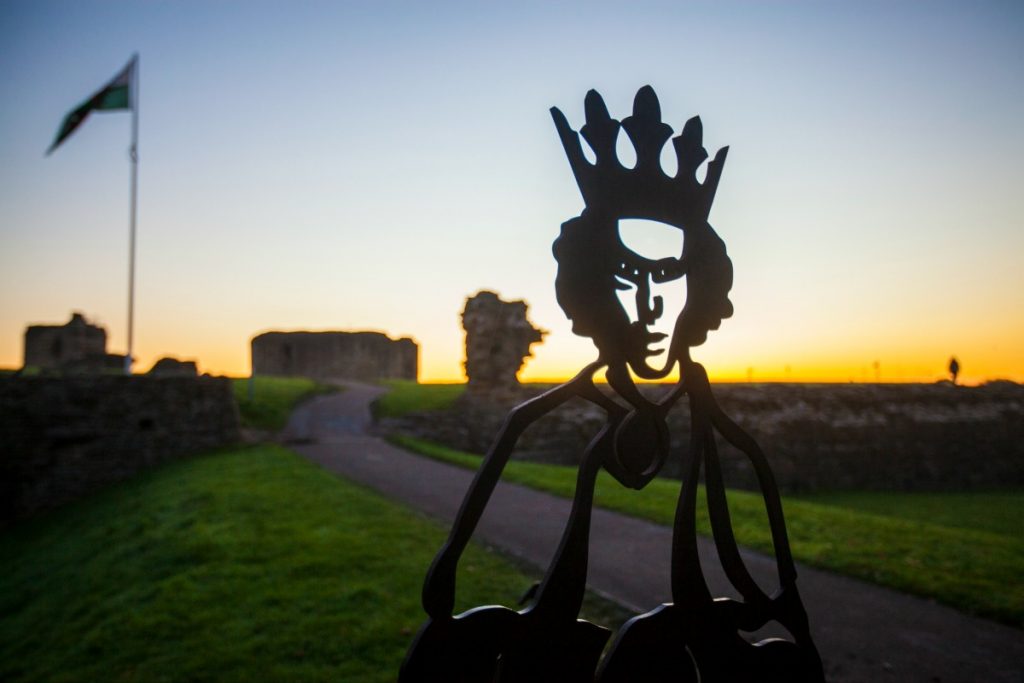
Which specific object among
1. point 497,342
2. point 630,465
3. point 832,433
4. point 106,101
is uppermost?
point 106,101

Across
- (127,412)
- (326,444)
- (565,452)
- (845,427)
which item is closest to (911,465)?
(845,427)

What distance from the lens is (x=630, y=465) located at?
2.27 metres

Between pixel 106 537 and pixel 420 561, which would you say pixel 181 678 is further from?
pixel 106 537

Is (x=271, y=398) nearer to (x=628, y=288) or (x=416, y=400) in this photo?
(x=416, y=400)

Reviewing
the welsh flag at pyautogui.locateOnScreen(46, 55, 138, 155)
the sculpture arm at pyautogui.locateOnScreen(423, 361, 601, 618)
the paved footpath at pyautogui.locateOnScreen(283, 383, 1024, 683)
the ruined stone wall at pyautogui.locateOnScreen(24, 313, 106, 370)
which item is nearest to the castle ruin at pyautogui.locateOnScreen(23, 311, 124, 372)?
the ruined stone wall at pyautogui.locateOnScreen(24, 313, 106, 370)

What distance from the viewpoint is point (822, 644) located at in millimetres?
4555

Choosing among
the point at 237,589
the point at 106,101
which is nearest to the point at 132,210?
the point at 106,101

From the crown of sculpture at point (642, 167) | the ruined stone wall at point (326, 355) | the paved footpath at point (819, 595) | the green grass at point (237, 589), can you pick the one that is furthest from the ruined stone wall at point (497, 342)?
the ruined stone wall at point (326, 355)

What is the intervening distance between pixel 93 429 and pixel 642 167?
15.8 metres

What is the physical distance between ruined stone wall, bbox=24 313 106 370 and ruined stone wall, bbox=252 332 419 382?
273 inches

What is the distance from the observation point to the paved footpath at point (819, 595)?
4.27 metres

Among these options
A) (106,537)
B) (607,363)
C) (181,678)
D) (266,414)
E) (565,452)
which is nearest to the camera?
(607,363)

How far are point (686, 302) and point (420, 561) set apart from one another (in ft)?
15.4

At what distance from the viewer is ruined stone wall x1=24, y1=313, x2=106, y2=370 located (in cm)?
3167
